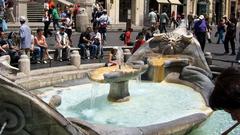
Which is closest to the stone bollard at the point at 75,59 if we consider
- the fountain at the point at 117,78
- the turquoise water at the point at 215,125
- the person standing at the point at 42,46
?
the person standing at the point at 42,46

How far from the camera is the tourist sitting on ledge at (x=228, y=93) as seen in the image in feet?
7.50

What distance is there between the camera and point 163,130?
691 centimetres

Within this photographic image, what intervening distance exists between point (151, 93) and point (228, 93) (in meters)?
9.33

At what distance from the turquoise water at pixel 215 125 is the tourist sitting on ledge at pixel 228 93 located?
6064 mm

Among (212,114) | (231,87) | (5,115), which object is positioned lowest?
(212,114)

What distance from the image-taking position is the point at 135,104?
1062 centimetres

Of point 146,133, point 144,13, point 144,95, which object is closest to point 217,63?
point 144,95

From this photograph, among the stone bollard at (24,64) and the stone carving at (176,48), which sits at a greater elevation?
the stone carving at (176,48)

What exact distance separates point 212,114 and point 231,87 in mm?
7600

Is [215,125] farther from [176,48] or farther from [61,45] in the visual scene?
[61,45]

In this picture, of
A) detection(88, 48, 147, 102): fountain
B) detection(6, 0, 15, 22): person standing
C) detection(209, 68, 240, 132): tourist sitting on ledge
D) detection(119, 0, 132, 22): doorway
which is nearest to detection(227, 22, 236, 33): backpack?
detection(88, 48, 147, 102): fountain

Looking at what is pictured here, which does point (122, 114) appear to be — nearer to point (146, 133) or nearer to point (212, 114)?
point (212, 114)

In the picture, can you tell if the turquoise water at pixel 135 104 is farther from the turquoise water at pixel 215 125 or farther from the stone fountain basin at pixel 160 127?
the stone fountain basin at pixel 160 127

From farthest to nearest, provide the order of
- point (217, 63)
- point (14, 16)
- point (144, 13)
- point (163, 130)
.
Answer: point (144, 13) → point (14, 16) → point (217, 63) → point (163, 130)
